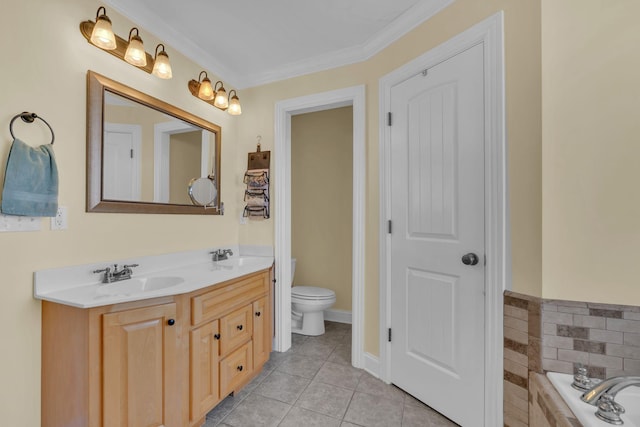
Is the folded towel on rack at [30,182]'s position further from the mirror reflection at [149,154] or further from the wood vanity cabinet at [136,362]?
the wood vanity cabinet at [136,362]

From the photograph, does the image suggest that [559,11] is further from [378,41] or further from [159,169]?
[159,169]

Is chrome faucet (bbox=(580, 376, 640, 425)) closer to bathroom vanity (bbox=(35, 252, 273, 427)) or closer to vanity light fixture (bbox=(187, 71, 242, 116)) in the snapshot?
bathroom vanity (bbox=(35, 252, 273, 427))

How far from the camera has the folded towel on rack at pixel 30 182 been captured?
113 centimetres

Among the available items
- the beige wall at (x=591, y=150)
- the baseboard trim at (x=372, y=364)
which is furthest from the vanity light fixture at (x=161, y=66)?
the baseboard trim at (x=372, y=364)

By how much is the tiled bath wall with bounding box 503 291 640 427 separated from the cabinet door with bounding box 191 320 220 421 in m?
1.52

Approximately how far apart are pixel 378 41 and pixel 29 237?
2314 millimetres

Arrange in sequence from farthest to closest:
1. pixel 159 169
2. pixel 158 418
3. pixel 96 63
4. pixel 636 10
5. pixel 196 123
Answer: pixel 196 123 < pixel 159 169 < pixel 96 63 < pixel 158 418 < pixel 636 10

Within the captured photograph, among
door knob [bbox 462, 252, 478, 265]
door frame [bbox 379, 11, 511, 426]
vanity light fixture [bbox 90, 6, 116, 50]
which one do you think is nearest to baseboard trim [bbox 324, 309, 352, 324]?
door frame [bbox 379, 11, 511, 426]

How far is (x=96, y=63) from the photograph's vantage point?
148 cm

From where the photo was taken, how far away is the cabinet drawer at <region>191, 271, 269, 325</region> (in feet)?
4.82

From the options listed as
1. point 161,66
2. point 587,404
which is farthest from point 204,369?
point 161,66

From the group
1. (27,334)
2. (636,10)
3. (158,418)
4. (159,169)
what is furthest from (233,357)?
(636,10)

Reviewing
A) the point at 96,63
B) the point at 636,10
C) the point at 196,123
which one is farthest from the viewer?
the point at 196,123

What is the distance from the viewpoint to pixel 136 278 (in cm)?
161
